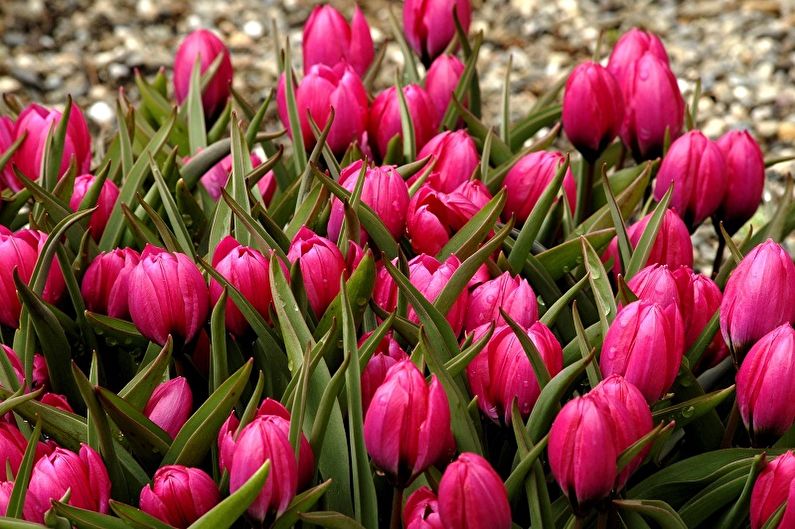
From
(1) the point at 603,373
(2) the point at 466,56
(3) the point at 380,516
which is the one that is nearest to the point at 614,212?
(1) the point at 603,373

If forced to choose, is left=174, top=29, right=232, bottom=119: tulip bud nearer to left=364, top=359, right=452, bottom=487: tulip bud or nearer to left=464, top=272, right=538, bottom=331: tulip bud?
left=464, top=272, right=538, bottom=331: tulip bud

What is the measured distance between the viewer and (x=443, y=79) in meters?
1.73

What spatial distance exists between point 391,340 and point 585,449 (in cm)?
27

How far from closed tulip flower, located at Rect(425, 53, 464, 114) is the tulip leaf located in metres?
0.82

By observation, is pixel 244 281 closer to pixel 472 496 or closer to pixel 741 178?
pixel 472 496

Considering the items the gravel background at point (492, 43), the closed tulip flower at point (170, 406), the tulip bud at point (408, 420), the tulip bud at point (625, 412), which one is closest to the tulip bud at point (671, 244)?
the tulip bud at point (625, 412)

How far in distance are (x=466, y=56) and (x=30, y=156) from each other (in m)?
0.69

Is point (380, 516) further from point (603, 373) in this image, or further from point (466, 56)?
point (466, 56)

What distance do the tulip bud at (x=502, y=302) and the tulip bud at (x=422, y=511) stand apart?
20 cm

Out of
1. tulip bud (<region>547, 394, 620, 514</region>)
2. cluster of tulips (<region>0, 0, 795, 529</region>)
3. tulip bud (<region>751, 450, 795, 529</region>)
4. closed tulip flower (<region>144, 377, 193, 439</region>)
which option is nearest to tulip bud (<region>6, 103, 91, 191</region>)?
cluster of tulips (<region>0, 0, 795, 529</region>)

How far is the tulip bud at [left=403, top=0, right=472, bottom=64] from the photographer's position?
1.81m

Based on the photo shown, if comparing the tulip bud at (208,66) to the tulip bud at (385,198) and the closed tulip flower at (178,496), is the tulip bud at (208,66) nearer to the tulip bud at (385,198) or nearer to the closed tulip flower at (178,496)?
the tulip bud at (385,198)

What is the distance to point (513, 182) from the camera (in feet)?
4.76

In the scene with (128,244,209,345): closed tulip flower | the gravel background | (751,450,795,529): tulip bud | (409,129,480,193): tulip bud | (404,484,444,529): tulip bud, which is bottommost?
the gravel background
